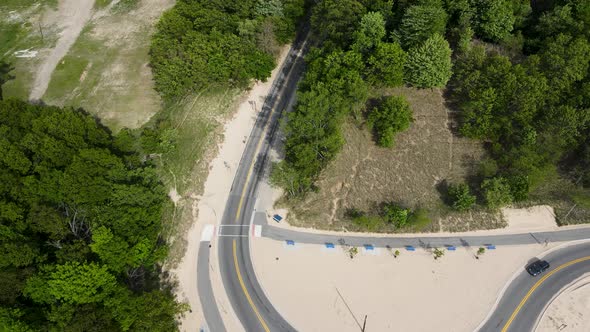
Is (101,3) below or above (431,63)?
below

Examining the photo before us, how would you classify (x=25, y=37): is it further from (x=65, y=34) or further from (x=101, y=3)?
(x=101, y=3)

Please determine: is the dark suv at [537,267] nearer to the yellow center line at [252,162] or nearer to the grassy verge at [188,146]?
the yellow center line at [252,162]

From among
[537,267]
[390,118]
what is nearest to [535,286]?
[537,267]

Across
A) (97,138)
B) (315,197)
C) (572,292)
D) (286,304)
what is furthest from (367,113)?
(97,138)

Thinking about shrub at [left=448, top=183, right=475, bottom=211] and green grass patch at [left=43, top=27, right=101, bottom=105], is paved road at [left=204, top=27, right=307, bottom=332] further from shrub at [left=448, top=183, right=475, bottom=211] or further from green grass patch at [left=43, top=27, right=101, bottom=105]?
green grass patch at [left=43, top=27, right=101, bottom=105]

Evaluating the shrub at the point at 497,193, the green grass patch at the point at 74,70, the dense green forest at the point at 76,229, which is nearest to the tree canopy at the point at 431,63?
the shrub at the point at 497,193

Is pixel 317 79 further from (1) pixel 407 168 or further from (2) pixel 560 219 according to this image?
(2) pixel 560 219
